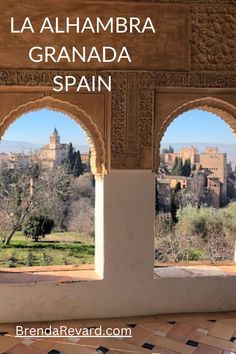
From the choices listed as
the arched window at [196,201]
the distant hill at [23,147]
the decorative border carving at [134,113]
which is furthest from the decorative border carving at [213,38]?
the distant hill at [23,147]

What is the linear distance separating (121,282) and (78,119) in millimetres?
1490

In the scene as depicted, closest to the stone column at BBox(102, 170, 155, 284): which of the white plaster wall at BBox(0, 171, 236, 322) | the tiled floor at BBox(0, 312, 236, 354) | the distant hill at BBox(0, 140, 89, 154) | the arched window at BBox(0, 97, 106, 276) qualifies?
the white plaster wall at BBox(0, 171, 236, 322)

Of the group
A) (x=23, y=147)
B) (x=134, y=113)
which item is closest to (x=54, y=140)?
(x=23, y=147)

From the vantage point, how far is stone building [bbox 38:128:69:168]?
5.83 meters

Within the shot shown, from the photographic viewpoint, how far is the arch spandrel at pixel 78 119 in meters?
3.45

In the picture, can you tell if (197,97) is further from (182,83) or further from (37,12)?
(37,12)

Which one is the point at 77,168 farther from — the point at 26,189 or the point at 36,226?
the point at 36,226

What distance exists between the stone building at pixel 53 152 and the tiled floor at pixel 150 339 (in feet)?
9.26

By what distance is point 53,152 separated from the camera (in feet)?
19.6

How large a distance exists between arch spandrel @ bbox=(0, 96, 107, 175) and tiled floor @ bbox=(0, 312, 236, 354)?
1.35 metres

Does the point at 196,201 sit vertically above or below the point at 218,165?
below

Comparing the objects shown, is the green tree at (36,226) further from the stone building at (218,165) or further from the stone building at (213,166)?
the stone building at (218,165)

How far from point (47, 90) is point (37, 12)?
2.13 feet

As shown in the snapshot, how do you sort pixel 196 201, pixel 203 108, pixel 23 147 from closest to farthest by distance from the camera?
1. pixel 203 108
2. pixel 23 147
3. pixel 196 201
